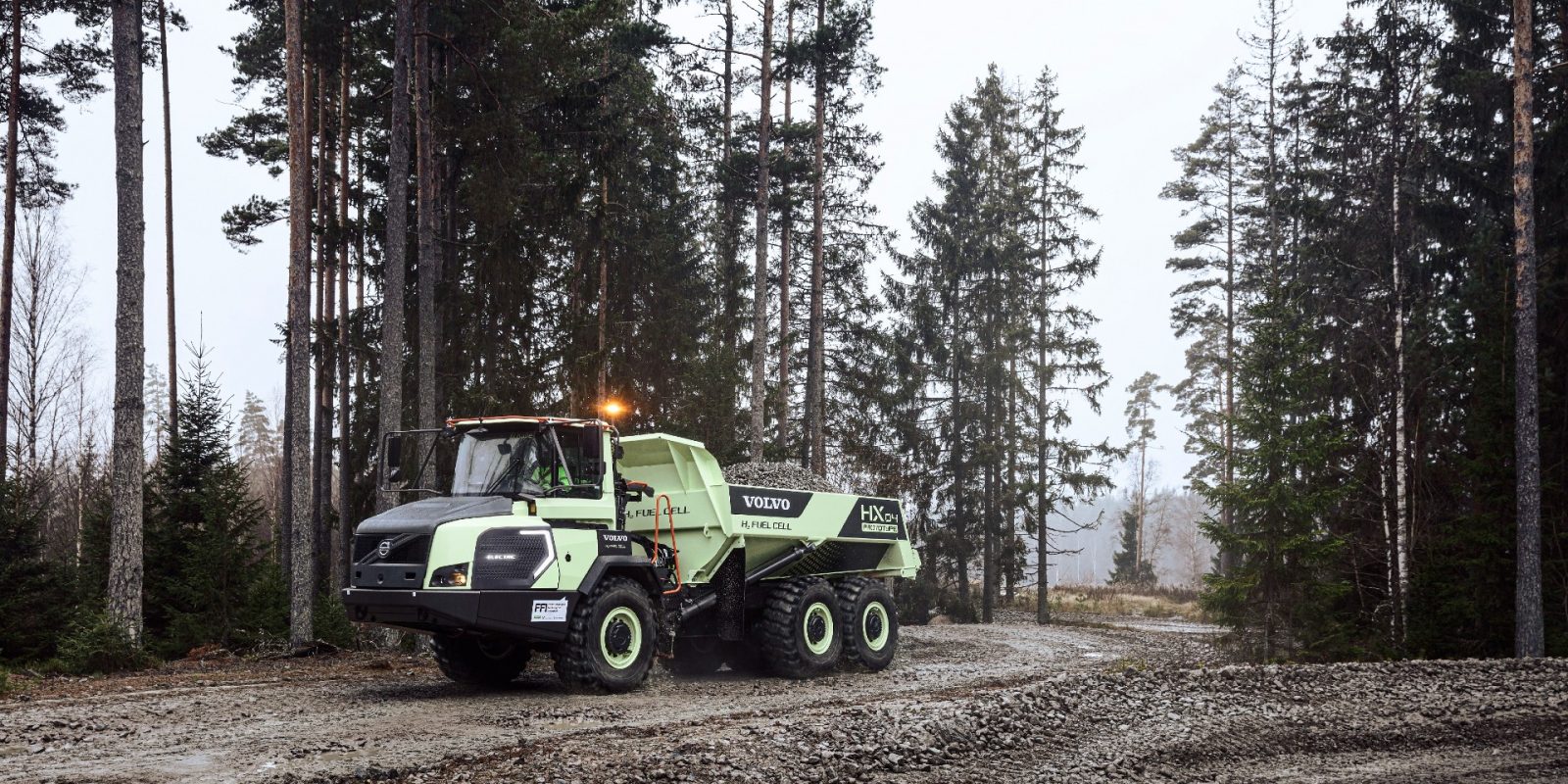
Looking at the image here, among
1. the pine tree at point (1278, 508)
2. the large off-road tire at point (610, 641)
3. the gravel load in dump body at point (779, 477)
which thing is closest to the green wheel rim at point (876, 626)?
the gravel load in dump body at point (779, 477)

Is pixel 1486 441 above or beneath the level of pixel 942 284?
beneath

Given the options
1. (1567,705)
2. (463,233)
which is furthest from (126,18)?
(1567,705)

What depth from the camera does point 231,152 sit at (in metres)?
27.6

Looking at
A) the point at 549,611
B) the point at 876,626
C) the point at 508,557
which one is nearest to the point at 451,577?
the point at 508,557

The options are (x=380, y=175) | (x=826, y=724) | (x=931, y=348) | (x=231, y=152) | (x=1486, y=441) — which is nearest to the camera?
(x=826, y=724)

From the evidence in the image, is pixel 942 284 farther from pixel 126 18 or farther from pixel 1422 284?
pixel 126 18

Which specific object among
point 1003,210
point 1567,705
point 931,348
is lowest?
point 1567,705

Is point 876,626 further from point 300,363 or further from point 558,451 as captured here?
point 300,363

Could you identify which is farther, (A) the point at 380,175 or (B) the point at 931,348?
(B) the point at 931,348

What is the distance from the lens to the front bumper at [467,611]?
31.7 feet

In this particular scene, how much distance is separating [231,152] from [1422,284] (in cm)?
2839

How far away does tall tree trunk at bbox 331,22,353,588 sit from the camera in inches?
883

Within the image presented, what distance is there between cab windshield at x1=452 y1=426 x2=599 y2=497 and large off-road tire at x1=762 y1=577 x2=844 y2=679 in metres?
3.21

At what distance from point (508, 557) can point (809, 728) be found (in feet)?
11.7
